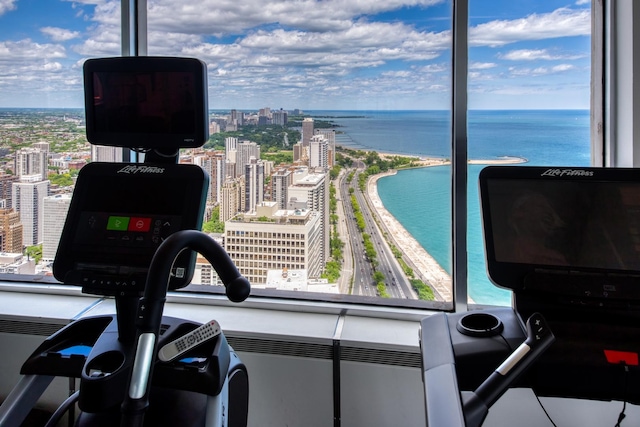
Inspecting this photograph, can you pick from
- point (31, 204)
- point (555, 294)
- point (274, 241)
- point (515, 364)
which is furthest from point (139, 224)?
point (31, 204)

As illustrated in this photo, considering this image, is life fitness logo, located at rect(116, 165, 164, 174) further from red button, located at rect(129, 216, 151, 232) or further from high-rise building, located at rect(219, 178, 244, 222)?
high-rise building, located at rect(219, 178, 244, 222)

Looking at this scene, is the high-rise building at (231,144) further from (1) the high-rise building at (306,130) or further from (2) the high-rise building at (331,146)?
(2) the high-rise building at (331,146)

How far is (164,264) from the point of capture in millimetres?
957

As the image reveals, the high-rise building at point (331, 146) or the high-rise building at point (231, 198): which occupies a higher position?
the high-rise building at point (331, 146)

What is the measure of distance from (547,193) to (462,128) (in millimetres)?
889

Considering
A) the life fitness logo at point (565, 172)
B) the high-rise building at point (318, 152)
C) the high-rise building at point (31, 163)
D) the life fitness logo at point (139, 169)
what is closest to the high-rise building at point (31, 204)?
the high-rise building at point (31, 163)

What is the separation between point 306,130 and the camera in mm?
2395

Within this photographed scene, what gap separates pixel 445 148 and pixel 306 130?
726 mm

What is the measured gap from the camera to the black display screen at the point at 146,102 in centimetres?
145

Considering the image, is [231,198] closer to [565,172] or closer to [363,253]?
[363,253]

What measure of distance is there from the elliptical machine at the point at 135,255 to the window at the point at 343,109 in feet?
3.10

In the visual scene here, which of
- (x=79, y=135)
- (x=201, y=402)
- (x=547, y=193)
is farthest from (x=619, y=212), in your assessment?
(x=79, y=135)

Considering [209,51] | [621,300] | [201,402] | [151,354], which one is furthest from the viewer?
[209,51]

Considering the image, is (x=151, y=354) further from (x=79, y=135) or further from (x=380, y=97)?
(x=79, y=135)
